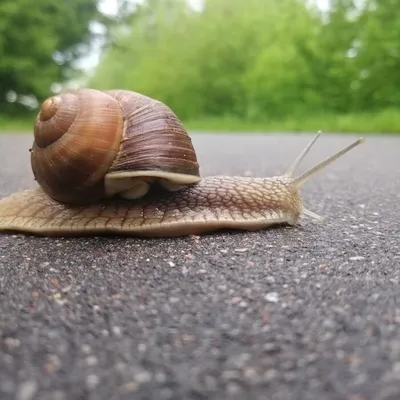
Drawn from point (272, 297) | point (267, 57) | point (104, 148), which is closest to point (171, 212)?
point (104, 148)

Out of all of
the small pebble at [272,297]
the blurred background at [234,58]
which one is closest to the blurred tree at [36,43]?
the blurred background at [234,58]

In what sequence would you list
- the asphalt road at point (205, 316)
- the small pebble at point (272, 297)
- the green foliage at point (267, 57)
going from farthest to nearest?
the green foliage at point (267, 57) → the small pebble at point (272, 297) → the asphalt road at point (205, 316)

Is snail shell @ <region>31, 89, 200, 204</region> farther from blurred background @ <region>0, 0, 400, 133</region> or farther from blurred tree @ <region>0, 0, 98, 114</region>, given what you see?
blurred tree @ <region>0, 0, 98, 114</region>

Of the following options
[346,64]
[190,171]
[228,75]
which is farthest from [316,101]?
[190,171]

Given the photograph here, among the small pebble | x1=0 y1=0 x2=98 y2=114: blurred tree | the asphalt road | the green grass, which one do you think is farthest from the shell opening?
x1=0 y1=0 x2=98 y2=114: blurred tree

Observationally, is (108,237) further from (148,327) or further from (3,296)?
(148,327)

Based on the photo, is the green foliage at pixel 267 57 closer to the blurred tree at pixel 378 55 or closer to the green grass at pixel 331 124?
the blurred tree at pixel 378 55

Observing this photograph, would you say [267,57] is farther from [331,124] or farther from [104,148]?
[104,148]
